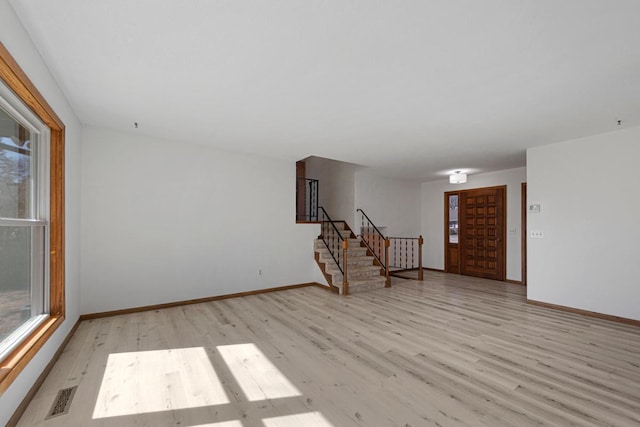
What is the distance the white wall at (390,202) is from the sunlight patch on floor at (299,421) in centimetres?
540

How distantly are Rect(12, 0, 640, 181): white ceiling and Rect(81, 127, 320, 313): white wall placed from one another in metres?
0.54

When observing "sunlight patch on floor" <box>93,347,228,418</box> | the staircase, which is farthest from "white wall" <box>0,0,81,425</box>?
the staircase

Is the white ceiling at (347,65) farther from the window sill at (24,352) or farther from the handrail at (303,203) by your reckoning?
the handrail at (303,203)

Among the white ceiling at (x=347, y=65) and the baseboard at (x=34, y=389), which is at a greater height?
the white ceiling at (x=347, y=65)

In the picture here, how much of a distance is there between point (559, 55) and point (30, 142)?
435cm

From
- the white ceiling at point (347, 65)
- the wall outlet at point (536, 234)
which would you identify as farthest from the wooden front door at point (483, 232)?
the white ceiling at point (347, 65)

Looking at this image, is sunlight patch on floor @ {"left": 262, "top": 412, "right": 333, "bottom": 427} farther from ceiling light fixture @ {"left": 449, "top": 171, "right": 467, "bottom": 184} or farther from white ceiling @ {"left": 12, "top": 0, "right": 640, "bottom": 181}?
ceiling light fixture @ {"left": 449, "top": 171, "right": 467, "bottom": 184}

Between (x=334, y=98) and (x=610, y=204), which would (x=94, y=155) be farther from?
(x=610, y=204)

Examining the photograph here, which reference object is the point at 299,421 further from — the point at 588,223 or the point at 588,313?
the point at 588,223

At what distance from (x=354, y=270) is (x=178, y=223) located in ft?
10.9

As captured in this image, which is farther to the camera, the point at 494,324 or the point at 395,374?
the point at 494,324

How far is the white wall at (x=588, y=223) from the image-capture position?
3721 millimetres

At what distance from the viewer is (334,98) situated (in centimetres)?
288

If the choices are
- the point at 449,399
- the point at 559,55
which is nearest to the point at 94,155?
the point at 449,399
